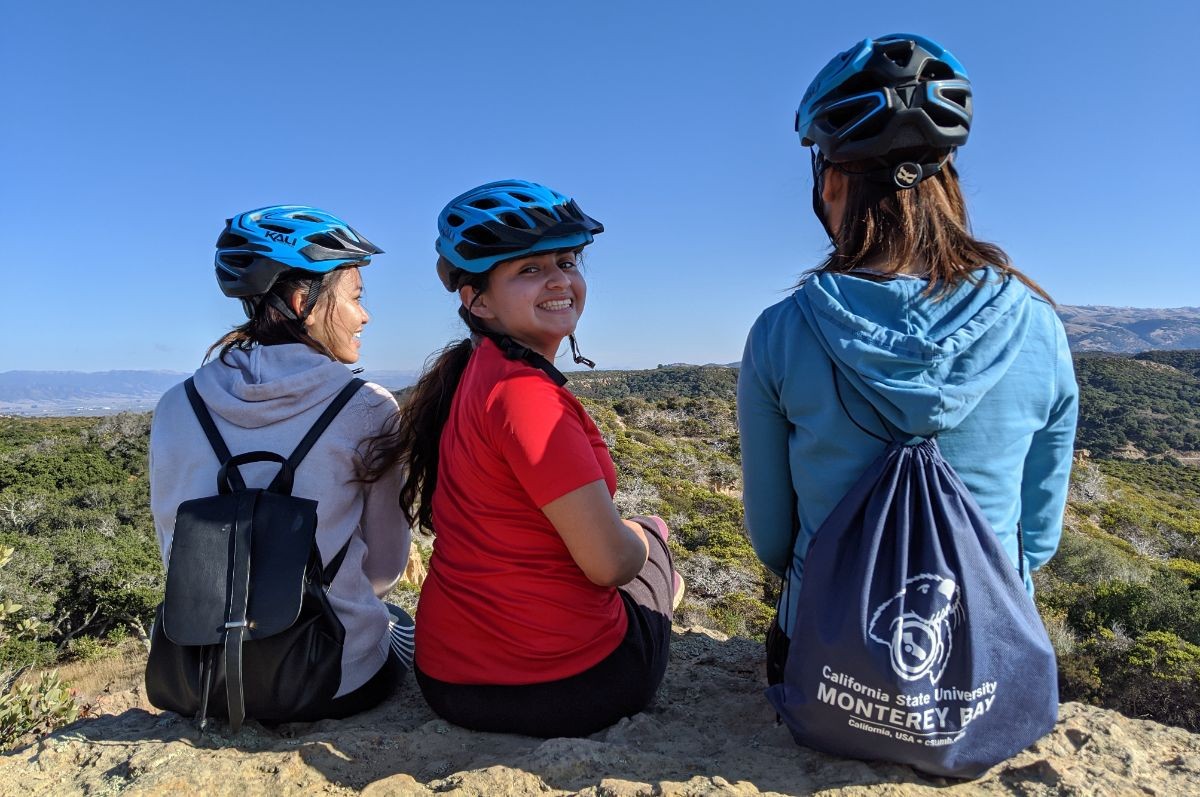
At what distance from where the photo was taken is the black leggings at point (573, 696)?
210cm

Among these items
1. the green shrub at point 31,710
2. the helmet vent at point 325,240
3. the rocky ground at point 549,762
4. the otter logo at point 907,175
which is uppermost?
the otter logo at point 907,175

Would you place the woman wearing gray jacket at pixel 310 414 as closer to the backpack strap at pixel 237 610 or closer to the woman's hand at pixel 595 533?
the backpack strap at pixel 237 610

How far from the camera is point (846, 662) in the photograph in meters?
1.48

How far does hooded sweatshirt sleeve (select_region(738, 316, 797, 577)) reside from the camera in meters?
1.80

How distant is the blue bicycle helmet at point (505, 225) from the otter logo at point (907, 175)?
3.29 feet

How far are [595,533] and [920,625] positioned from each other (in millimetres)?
817

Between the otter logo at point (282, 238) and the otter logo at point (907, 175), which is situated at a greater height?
the otter logo at point (907, 175)

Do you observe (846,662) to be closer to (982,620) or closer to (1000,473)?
(982,620)

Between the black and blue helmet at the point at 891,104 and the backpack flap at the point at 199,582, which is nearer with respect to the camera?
the black and blue helmet at the point at 891,104

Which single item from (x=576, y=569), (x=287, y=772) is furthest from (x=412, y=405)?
(x=287, y=772)

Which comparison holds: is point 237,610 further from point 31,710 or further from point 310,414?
point 31,710

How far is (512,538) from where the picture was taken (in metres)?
2.04

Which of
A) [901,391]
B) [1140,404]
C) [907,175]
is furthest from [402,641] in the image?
[1140,404]

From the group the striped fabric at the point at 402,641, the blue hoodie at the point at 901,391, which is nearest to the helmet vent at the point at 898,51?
the blue hoodie at the point at 901,391
